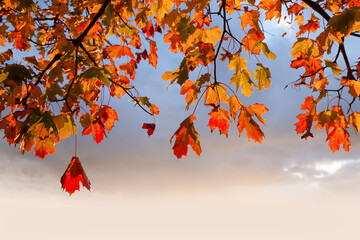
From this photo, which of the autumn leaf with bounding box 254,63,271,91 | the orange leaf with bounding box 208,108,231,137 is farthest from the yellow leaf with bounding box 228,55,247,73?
the orange leaf with bounding box 208,108,231,137

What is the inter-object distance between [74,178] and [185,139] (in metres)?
1.00

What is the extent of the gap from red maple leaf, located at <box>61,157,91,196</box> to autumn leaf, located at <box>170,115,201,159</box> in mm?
846

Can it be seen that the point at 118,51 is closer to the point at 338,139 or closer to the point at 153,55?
the point at 153,55

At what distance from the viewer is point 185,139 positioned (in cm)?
248

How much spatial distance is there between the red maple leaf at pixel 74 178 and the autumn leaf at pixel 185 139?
2.78 ft

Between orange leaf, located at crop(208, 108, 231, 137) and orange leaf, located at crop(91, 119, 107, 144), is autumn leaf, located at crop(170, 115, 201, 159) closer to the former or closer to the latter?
orange leaf, located at crop(208, 108, 231, 137)

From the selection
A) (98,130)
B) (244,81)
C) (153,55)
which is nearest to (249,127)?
(244,81)

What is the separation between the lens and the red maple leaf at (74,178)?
265 centimetres

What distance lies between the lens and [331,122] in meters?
3.56

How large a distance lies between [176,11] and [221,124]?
1.11 metres

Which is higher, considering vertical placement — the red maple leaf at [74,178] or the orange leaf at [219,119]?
the orange leaf at [219,119]

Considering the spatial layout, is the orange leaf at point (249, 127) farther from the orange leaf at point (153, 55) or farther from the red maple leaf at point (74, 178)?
the orange leaf at point (153, 55)

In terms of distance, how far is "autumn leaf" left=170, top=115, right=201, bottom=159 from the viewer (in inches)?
96.6

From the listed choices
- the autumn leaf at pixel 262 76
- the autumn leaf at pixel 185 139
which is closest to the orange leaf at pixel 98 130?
the autumn leaf at pixel 185 139
